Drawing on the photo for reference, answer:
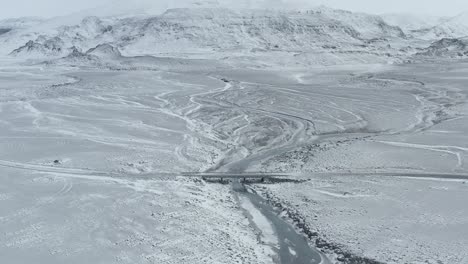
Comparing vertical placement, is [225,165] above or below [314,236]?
below

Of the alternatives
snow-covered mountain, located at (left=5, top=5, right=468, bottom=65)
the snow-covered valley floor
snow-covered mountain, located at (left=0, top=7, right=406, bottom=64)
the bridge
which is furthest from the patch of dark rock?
snow-covered mountain, located at (left=0, top=7, right=406, bottom=64)

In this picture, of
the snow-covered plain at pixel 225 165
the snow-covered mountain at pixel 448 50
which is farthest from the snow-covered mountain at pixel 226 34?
the snow-covered plain at pixel 225 165

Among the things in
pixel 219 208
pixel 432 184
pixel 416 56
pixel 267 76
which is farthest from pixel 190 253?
pixel 416 56

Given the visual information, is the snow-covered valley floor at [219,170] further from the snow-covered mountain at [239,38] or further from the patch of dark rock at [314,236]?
the snow-covered mountain at [239,38]

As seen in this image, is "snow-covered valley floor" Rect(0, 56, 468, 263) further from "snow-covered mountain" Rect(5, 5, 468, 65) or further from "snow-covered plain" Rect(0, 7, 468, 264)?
"snow-covered mountain" Rect(5, 5, 468, 65)

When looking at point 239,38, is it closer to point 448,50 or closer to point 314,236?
point 448,50

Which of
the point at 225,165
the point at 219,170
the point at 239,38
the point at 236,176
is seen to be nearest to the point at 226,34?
the point at 239,38

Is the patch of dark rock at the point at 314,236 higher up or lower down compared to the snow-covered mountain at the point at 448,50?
higher up

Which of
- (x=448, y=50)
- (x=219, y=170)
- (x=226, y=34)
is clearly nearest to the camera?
(x=219, y=170)
